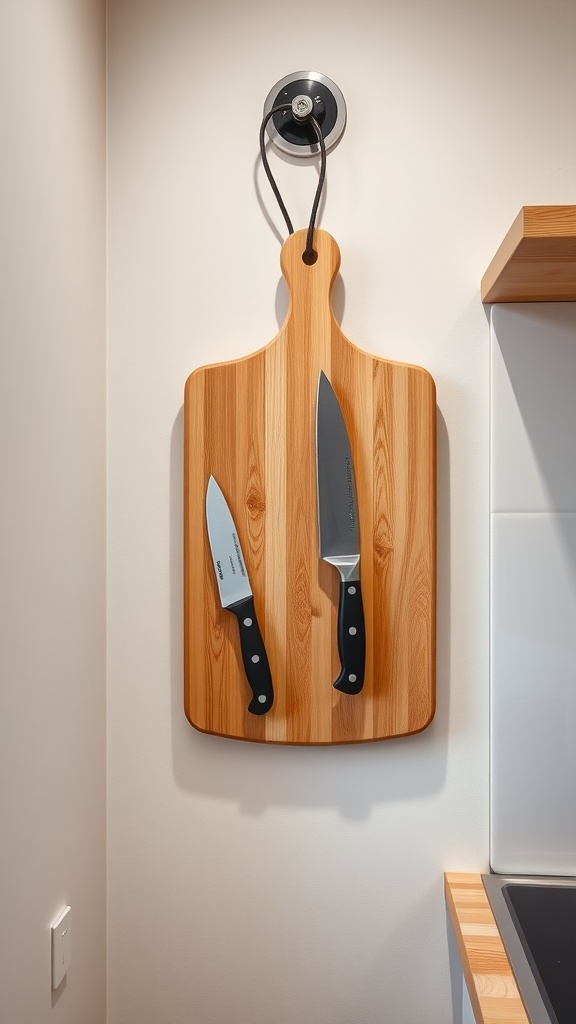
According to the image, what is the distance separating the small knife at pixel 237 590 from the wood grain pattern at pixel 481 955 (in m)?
0.37

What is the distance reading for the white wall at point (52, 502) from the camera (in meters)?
0.76

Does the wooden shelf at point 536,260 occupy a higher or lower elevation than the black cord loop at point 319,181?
lower

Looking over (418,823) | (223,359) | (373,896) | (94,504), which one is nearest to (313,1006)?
(373,896)

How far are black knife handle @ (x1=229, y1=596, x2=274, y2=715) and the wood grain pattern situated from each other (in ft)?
1.22

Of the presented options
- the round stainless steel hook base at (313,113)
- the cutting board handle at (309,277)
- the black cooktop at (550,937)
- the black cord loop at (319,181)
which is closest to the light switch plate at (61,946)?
the black cooktop at (550,937)

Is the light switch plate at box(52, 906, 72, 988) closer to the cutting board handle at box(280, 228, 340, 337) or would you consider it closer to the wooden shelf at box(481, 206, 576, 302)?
the cutting board handle at box(280, 228, 340, 337)

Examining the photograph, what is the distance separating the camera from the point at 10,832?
753 mm

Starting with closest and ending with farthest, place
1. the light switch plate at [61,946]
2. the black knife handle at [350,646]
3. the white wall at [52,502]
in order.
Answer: the white wall at [52,502]
the light switch plate at [61,946]
the black knife handle at [350,646]

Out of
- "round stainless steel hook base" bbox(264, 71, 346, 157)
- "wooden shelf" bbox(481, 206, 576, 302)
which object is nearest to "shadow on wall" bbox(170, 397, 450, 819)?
"wooden shelf" bbox(481, 206, 576, 302)

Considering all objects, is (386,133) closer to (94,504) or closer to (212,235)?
(212,235)

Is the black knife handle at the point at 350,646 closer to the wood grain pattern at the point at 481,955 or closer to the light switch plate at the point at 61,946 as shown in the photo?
the wood grain pattern at the point at 481,955

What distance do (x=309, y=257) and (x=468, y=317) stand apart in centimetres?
25

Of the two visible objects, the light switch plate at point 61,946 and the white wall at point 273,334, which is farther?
the white wall at point 273,334

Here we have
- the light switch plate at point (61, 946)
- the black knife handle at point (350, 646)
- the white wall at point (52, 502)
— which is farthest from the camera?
the black knife handle at point (350, 646)
